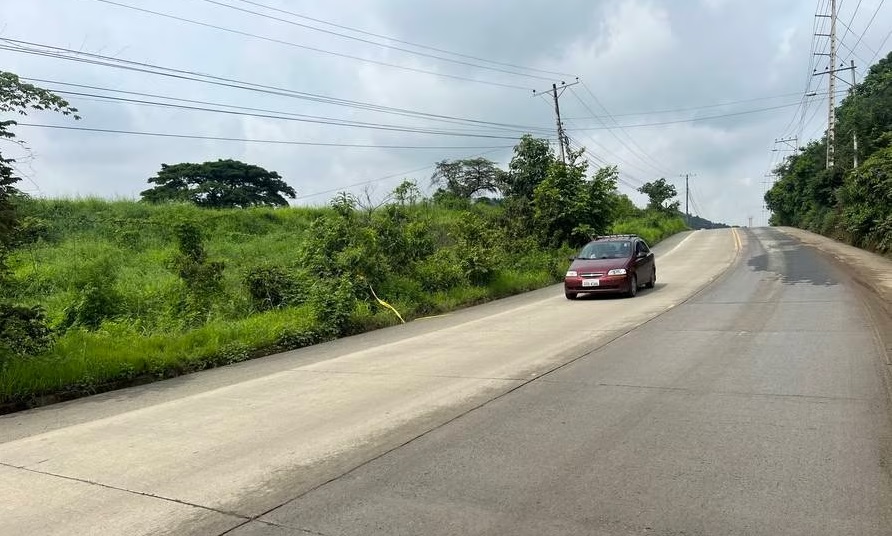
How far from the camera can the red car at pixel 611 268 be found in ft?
54.0

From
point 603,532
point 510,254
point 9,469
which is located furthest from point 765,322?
point 510,254

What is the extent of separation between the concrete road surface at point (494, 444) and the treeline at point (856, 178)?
18.2 meters

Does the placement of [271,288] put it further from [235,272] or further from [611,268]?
[611,268]

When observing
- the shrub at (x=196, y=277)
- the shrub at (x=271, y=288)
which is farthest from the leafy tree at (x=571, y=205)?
the shrub at (x=196, y=277)

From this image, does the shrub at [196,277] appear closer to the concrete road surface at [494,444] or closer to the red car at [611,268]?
the concrete road surface at [494,444]

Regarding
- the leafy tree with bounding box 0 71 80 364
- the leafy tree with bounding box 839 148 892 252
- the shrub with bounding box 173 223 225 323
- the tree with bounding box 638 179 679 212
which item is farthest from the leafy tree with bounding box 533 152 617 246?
the tree with bounding box 638 179 679 212

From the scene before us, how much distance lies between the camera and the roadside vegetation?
9242 mm

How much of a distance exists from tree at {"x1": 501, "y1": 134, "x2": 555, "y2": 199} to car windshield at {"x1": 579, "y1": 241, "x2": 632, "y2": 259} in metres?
16.4

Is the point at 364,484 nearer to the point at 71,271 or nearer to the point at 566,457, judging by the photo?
the point at 566,457

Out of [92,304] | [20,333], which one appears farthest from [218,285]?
[20,333]

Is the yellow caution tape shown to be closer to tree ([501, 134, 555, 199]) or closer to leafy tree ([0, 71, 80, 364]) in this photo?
leafy tree ([0, 71, 80, 364])

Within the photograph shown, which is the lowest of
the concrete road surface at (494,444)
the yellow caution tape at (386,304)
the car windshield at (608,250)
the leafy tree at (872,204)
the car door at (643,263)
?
the concrete road surface at (494,444)

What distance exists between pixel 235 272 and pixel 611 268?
11.4 m

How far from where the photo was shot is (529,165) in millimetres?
34906
